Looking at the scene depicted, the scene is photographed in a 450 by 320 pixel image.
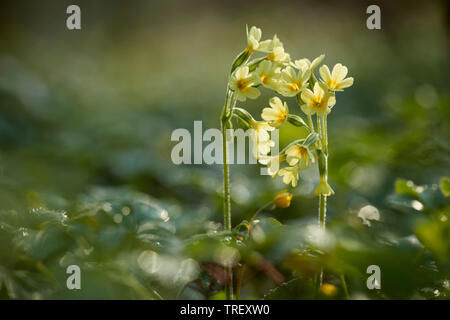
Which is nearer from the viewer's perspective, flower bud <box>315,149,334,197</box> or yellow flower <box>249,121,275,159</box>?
flower bud <box>315,149,334,197</box>

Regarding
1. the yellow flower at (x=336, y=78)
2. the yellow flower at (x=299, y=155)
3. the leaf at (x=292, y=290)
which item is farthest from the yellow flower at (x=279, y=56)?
the leaf at (x=292, y=290)

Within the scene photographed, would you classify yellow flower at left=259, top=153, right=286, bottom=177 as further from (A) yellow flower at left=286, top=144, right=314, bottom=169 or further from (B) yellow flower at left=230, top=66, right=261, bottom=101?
(B) yellow flower at left=230, top=66, right=261, bottom=101

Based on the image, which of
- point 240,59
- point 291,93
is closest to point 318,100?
point 291,93

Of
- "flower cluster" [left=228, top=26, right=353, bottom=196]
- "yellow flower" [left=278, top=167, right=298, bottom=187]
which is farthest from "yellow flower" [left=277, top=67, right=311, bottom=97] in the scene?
"yellow flower" [left=278, top=167, right=298, bottom=187]

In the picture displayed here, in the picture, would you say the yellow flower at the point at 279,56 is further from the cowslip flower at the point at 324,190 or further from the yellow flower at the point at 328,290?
the yellow flower at the point at 328,290
